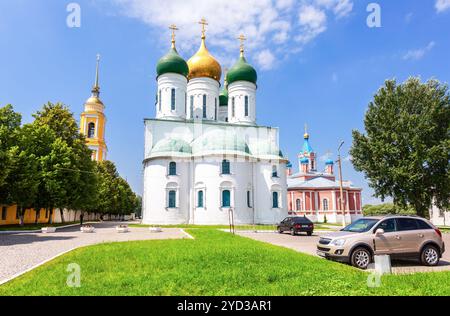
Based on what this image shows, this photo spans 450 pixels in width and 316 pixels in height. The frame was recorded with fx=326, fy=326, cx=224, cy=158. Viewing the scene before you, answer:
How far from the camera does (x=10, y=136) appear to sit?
23.4 metres

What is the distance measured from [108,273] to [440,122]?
32.2m

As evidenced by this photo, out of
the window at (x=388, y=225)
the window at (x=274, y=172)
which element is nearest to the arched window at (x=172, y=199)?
the window at (x=274, y=172)

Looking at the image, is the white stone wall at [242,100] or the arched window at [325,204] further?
the arched window at [325,204]

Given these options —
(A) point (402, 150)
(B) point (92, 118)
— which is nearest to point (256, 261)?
(A) point (402, 150)

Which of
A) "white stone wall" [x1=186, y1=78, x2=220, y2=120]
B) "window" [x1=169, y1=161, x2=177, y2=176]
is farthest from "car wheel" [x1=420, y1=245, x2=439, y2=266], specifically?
"white stone wall" [x1=186, y1=78, x2=220, y2=120]

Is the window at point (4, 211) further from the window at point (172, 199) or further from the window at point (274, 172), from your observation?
the window at point (274, 172)

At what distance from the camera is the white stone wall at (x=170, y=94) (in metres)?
42.4

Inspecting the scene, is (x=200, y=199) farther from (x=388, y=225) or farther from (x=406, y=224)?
(x=406, y=224)

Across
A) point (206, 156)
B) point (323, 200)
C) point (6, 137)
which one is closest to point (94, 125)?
point (206, 156)

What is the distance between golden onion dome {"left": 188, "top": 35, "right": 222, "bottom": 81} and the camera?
44.8m

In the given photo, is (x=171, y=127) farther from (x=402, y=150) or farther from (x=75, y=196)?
(x=402, y=150)

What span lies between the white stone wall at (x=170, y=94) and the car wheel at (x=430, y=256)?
35386 millimetres

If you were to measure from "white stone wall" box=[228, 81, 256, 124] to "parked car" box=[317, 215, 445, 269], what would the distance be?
34305 millimetres
